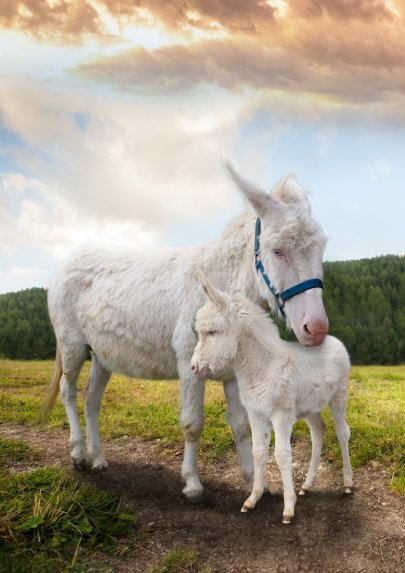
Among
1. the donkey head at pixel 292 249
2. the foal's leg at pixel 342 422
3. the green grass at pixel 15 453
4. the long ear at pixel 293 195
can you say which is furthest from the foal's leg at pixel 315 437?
the green grass at pixel 15 453

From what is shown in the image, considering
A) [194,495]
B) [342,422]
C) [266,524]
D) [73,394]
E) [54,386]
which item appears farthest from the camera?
[54,386]

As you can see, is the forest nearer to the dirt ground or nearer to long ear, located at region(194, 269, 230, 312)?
the dirt ground

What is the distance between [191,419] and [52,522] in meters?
1.77

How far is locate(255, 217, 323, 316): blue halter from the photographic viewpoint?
16.8ft

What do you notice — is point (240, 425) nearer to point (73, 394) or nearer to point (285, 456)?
point (285, 456)

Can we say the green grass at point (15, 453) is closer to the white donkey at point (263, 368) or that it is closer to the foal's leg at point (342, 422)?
the white donkey at point (263, 368)

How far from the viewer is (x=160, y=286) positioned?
6.68m

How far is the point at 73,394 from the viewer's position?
8188 mm

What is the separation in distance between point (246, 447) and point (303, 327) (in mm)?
2067

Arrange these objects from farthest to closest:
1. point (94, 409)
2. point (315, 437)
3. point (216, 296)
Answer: point (94, 409), point (315, 437), point (216, 296)

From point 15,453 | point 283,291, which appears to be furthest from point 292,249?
point 15,453

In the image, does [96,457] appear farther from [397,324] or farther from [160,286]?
[397,324]

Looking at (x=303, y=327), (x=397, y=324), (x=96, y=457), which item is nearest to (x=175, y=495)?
(x=96, y=457)

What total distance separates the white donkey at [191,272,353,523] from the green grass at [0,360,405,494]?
6.77ft
